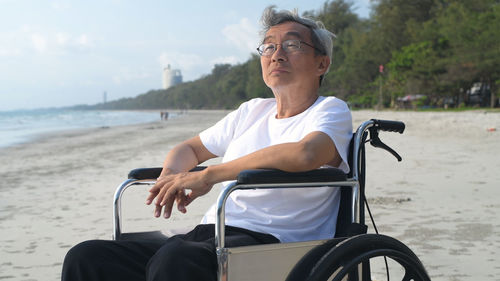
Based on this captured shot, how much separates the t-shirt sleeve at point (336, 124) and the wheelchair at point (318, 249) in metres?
0.04

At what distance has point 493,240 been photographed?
122 inches

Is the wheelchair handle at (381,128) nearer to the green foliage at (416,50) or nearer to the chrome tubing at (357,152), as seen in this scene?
the chrome tubing at (357,152)

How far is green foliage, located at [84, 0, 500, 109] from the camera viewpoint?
96.4 ft

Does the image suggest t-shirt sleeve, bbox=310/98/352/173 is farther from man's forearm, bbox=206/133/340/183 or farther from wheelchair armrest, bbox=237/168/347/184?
wheelchair armrest, bbox=237/168/347/184

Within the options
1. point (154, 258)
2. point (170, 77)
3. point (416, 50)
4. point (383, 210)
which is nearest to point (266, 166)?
point (154, 258)

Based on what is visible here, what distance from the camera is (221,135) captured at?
1.95 metres

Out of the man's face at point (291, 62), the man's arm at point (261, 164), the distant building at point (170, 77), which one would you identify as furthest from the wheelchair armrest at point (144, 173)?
the distant building at point (170, 77)

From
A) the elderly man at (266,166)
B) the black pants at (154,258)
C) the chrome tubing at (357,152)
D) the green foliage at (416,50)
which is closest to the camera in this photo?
the black pants at (154,258)

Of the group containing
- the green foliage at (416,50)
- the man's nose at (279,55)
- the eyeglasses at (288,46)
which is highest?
the green foliage at (416,50)

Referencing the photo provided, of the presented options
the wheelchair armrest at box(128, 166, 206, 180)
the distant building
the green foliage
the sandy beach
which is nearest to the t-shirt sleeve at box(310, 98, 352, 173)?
the wheelchair armrest at box(128, 166, 206, 180)

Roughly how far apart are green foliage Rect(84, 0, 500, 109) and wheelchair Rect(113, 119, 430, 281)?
924 centimetres

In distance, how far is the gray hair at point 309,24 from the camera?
1.76 metres

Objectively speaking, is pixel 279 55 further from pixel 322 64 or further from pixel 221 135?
pixel 221 135

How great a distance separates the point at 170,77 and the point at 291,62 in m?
197
